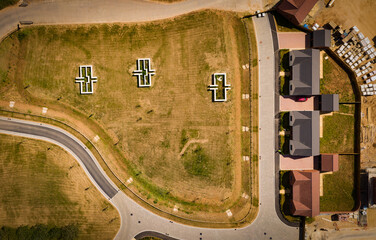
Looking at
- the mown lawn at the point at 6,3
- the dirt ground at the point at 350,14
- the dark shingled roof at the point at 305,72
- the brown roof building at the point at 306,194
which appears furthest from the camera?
the mown lawn at the point at 6,3

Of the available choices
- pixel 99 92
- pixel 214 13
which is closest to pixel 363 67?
pixel 214 13

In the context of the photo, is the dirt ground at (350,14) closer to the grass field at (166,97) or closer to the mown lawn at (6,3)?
the grass field at (166,97)

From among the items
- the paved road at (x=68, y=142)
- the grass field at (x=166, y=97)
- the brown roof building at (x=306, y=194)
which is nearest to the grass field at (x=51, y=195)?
the paved road at (x=68, y=142)

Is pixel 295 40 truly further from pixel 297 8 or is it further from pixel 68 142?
pixel 68 142

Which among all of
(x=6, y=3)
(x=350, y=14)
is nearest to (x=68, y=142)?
(x=6, y=3)

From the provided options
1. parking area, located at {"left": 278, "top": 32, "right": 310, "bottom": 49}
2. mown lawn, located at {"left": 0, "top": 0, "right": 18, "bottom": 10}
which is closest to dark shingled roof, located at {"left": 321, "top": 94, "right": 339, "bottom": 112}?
parking area, located at {"left": 278, "top": 32, "right": 310, "bottom": 49}
